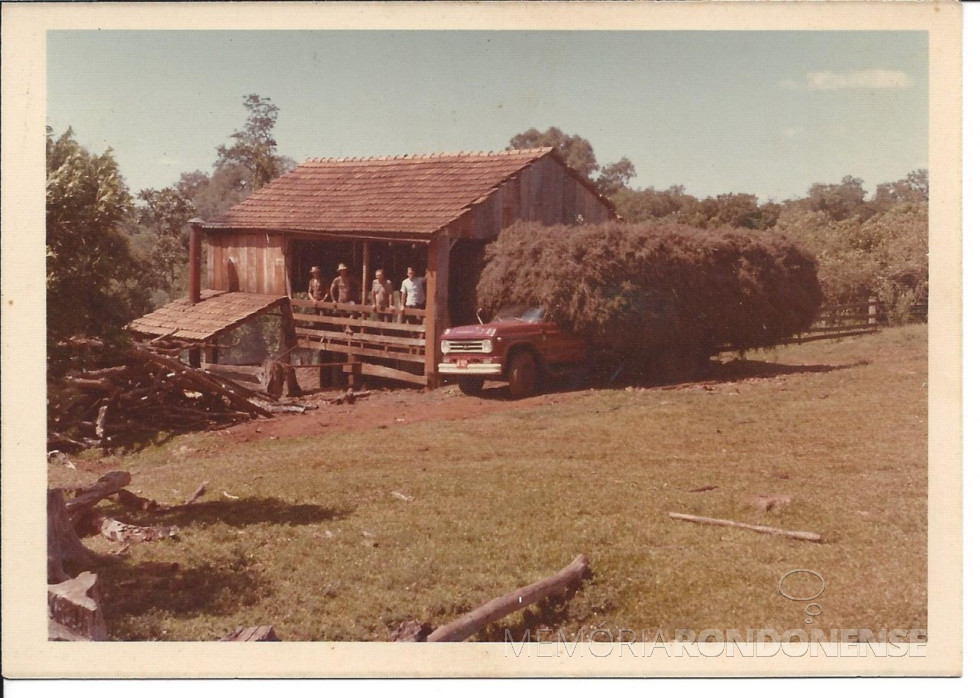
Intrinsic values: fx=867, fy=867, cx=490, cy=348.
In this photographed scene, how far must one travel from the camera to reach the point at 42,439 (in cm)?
802

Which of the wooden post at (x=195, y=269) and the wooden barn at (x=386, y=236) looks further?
the wooden barn at (x=386, y=236)

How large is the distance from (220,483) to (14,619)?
6.98ft

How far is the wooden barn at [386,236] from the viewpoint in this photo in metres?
11.3

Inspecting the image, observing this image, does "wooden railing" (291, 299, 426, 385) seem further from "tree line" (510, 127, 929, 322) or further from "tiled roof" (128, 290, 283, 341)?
"tree line" (510, 127, 929, 322)

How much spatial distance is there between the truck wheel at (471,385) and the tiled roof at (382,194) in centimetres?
236

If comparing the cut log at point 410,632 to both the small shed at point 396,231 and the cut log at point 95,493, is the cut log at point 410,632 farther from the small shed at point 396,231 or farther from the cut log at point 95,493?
the small shed at point 396,231

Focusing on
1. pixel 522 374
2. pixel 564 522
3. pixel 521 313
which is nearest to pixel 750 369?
pixel 522 374

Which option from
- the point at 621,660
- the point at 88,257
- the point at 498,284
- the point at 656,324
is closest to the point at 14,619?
the point at 88,257

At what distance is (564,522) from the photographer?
823cm

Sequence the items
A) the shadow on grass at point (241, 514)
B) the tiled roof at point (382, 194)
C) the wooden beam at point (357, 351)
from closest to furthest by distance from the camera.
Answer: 1. the shadow on grass at point (241, 514)
2. the tiled roof at point (382, 194)
3. the wooden beam at point (357, 351)

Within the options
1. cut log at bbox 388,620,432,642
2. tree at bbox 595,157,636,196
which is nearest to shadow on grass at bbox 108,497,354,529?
cut log at bbox 388,620,432,642

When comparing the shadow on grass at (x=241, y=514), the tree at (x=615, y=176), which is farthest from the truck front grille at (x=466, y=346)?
the shadow on grass at (x=241, y=514)

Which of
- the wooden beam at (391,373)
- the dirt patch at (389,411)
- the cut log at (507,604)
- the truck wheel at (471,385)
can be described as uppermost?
the wooden beam at (391,373)

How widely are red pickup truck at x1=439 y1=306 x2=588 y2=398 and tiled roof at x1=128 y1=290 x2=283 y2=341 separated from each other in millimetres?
2732
